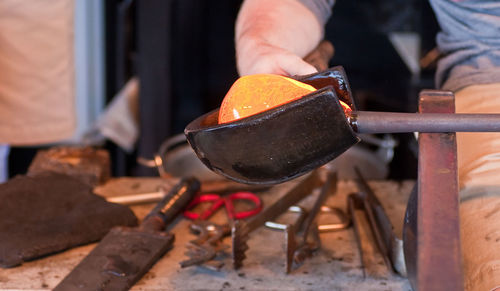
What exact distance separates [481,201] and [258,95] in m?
0.26

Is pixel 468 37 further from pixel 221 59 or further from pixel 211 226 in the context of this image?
pixel 221 59

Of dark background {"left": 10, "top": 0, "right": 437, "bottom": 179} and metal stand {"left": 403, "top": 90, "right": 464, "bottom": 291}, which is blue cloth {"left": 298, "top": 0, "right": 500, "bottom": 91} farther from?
dark background {"left": 10, "top": 0, "right": 437, "bottom": 179}

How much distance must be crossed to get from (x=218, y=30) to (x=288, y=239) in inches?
48.9

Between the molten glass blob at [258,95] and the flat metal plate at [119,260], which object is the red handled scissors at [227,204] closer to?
the flat metal plate at [119,260]

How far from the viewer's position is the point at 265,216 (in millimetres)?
724

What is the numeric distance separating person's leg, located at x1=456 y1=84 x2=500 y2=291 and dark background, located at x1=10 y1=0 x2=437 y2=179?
0.84 metres

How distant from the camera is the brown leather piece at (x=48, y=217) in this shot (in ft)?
2.16

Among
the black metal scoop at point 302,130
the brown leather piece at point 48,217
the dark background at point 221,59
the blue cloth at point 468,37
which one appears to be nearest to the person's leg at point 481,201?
the blue cloth at point 468,37

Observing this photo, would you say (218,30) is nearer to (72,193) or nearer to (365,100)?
(365,100)

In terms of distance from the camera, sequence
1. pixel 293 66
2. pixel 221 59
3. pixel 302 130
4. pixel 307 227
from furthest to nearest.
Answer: pixel 221 59 < pixel 307 227 < pixel 293 66 < pixel 302 130

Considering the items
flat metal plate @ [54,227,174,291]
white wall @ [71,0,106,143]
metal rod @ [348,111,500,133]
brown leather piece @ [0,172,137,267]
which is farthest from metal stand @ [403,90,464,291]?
white wall @ [71,0,106,143]

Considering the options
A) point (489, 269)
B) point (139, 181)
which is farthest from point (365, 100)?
point (489, 269)

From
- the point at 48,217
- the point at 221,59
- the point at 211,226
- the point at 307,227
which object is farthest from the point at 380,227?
the point at 221,59

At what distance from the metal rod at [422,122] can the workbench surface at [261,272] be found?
25 centimetres
